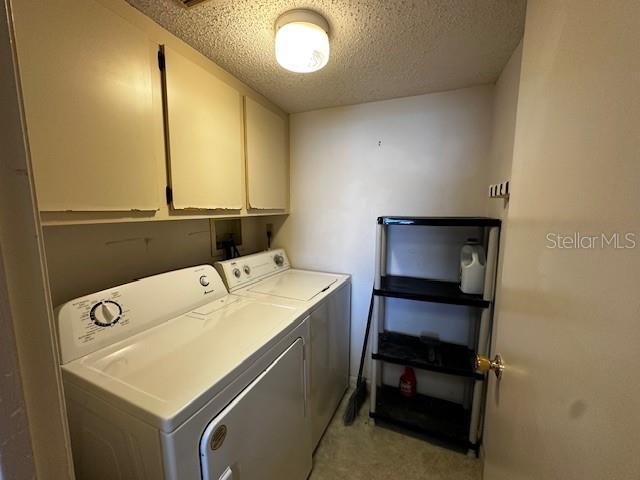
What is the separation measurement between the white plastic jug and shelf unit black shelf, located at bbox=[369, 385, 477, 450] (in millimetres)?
907

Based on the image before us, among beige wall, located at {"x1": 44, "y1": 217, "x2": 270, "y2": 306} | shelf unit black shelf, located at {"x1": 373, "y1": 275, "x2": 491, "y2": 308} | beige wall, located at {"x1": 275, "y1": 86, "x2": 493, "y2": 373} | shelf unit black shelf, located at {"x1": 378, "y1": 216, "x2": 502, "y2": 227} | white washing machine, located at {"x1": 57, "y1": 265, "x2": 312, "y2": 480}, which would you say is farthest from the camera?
beige wall, located at {"x1": 275, "y1": 86, "x2": 493, "y2": 373}

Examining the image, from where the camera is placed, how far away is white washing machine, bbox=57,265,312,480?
0.74m

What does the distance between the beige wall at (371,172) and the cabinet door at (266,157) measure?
13cm

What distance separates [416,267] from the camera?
1938 millimetres

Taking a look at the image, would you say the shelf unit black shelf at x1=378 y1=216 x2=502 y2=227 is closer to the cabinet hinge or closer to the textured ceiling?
the textured ceiling

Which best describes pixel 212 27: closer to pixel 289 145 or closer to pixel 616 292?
pixel 289 145

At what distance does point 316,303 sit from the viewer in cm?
149

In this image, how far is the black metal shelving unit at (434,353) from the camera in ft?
4.96

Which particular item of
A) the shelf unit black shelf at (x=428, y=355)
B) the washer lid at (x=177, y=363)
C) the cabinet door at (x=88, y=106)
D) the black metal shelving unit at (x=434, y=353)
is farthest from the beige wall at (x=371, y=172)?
the cabinet door at (x=88, y=106)

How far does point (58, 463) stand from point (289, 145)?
2189 millimetres

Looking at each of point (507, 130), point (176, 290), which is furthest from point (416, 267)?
point (176, 290)

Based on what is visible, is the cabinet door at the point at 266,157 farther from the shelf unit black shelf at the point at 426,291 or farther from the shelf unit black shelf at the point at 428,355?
the shelf unit black shelf at the point at 428,355

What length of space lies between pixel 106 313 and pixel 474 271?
1.84 metres

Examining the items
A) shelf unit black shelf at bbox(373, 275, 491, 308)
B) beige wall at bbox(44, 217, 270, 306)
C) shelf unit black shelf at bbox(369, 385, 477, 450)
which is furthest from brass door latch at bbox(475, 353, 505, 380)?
beige wall at bbox(44, 217, 270, 306)
